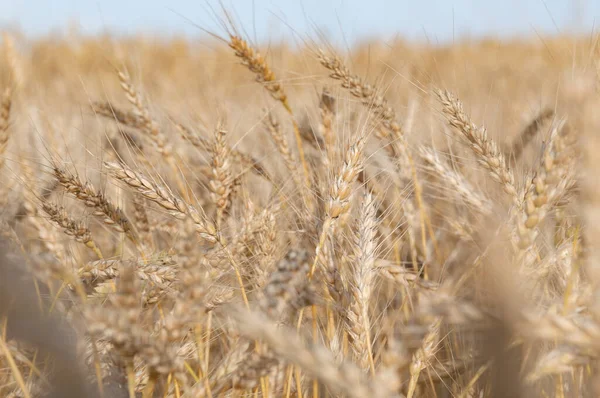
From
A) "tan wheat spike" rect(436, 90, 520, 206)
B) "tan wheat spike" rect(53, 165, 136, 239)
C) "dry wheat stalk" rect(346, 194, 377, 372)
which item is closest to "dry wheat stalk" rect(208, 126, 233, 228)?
"tan wheat spike" rect(53, 165, 136, 239)

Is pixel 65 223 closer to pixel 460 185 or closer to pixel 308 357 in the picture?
pixel 308 357

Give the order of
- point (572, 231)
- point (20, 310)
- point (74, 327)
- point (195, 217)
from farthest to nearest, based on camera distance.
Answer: point (572, 231), point (195, 217), point (74, 327), point (20, 310)

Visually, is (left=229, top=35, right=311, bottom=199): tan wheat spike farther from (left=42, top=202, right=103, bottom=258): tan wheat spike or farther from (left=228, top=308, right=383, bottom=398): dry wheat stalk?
(left=228, top=308, right=383, bottom=398): dry wheat stalk

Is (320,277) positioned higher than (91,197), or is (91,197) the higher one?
(91,197)

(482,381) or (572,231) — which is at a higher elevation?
(572,231)

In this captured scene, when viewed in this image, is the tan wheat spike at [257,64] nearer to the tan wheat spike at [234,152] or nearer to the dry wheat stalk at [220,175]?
the tan wheat spike at [234,152]

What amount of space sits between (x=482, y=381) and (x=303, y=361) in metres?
0.48

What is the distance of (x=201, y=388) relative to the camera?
0.70 m

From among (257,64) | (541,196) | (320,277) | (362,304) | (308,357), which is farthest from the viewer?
(257,64)

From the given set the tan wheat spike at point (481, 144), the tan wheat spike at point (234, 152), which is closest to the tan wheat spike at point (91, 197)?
the tan wheat spike at point (234, 152)

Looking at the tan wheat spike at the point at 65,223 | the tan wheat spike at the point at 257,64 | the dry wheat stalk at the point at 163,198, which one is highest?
the tan wheat spike at the point at 257,64

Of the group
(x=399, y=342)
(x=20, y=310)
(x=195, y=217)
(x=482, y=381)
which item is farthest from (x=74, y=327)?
(x=482, y=381)

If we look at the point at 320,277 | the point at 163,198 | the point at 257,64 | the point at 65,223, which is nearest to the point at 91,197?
the point at 65,223

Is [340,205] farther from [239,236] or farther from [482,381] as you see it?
[482,381]
